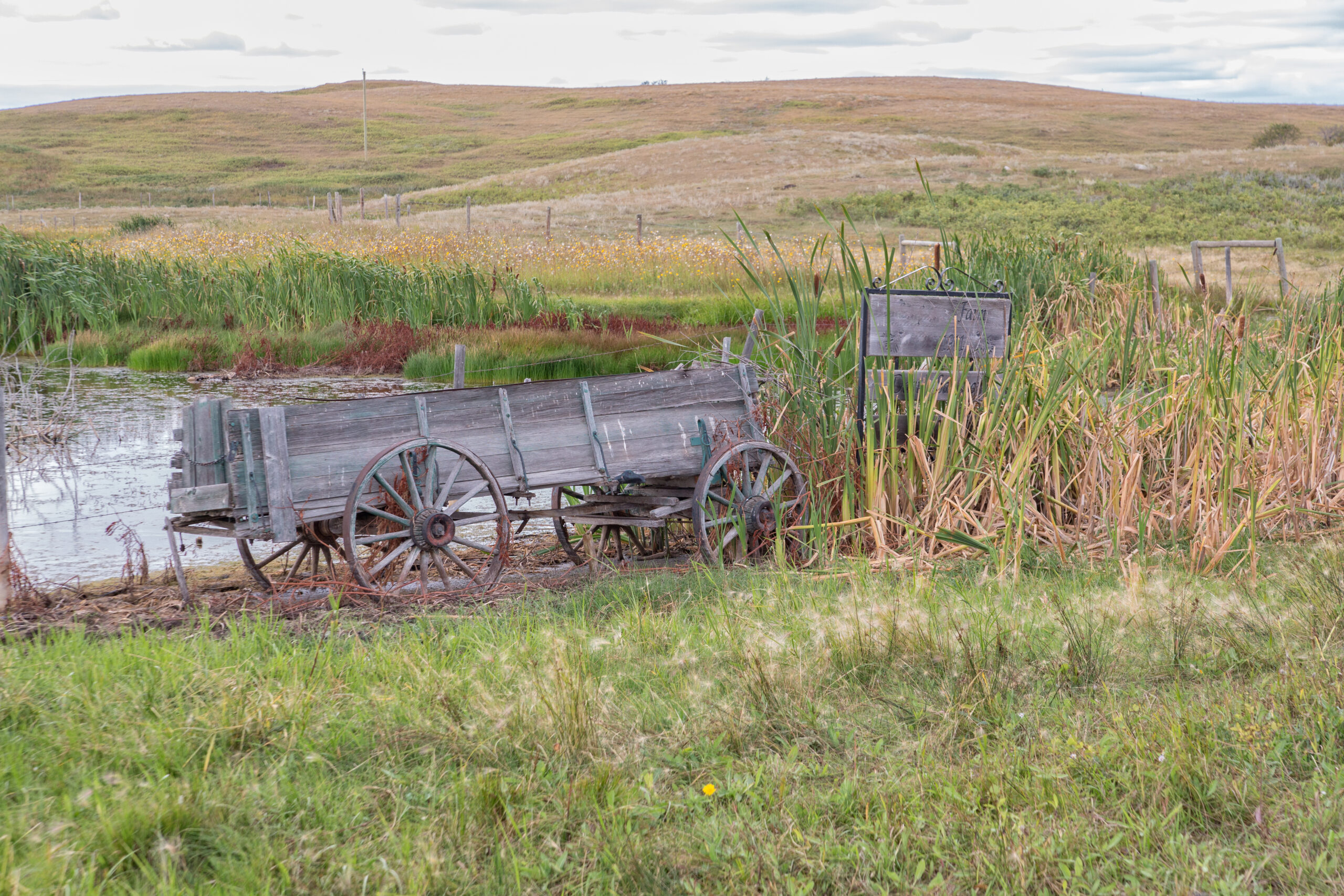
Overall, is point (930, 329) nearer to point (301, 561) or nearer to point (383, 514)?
point (383, 514)

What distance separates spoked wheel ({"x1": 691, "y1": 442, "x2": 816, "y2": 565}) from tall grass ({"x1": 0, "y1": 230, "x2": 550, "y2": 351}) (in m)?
8.89

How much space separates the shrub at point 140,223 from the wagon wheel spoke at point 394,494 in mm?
32585

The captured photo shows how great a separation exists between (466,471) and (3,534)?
2.28 metres

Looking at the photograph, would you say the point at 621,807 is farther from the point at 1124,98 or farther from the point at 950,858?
the point at 1124,98

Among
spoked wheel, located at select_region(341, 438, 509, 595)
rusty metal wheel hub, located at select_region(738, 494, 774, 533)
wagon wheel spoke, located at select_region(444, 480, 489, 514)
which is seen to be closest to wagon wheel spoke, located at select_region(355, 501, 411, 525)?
spoked wheel, located at select_region(341, 438, 509, 595)

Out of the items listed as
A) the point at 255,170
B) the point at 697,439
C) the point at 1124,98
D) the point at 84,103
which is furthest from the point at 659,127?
the point at 697,439

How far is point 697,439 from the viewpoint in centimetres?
625

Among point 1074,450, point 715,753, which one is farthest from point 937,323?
point 715,753

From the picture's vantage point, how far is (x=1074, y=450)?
602 centimetres

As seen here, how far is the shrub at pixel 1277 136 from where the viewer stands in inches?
2611

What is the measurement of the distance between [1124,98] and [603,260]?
337 ft

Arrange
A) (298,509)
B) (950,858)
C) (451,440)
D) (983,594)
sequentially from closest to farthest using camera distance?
(950,858), (983,594), (298,509), (451,440)

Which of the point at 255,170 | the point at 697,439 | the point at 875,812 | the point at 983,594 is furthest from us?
the point at 255,170

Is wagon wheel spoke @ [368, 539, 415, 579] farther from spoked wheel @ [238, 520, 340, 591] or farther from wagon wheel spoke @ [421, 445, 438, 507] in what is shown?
spoked wheel @ [238, 520, 340, 591]
